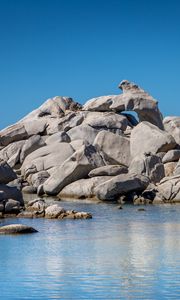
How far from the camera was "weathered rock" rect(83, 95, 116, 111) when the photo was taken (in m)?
64.6

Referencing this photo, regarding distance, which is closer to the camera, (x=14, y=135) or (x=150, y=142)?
(x=150, y=142)

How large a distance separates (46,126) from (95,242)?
128ft

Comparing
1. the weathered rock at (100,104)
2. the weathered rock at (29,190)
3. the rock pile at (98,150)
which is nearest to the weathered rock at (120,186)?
the rock pile at (98,150)

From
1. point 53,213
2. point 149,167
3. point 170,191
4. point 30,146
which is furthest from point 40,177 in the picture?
point 53,213

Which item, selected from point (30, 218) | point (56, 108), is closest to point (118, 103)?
point (56, 108)

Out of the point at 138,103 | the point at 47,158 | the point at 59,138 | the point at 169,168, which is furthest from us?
the point at 138,103

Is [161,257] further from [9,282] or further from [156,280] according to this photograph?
[9,282]

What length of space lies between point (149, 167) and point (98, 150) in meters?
5.33

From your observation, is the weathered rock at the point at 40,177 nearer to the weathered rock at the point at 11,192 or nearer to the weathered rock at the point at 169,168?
the weathered rock at the point at 169,168

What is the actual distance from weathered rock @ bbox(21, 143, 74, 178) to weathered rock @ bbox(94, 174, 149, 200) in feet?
33.2

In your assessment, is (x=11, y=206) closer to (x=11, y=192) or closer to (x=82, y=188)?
(x=11, y=192)

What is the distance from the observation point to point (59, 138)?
59156 millimetres

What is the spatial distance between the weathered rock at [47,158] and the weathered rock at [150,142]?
199 inches

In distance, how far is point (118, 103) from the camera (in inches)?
2453
